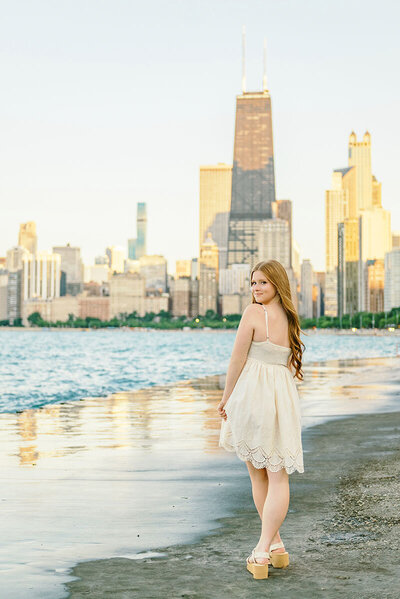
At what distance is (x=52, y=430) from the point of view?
14.0 metres

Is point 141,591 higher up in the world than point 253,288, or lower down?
lower down

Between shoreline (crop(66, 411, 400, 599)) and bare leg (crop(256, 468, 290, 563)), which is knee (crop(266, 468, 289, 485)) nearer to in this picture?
bare leg (crop(256, 468, 290, 563))

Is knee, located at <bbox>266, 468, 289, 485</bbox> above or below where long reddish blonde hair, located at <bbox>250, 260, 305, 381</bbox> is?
below

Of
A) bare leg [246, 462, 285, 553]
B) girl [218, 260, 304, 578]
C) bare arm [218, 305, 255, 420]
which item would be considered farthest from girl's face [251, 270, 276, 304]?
bare leg [246, 462, 285, 553]

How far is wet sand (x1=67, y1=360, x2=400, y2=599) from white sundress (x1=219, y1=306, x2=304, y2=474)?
0.68 meters

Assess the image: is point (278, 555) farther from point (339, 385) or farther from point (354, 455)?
point (339, 385)

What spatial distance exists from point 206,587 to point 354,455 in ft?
19.8

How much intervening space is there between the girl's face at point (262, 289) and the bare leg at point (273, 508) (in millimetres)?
1183

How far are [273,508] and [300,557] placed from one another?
1.37 feet

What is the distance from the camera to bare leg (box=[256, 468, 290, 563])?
18.3 feet

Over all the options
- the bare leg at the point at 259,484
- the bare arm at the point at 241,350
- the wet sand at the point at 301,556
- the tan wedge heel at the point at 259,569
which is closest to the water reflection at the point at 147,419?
the wet sand at the point at 301,556

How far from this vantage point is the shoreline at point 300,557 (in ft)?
16.6

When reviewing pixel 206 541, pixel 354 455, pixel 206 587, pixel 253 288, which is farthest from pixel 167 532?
pixel 354 455

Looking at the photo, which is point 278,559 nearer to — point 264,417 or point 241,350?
point 264,417
